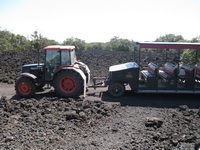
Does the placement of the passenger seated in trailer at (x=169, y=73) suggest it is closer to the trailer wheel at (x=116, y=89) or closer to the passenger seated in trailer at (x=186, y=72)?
the passenger seated in trailer at (x=186, y=72)

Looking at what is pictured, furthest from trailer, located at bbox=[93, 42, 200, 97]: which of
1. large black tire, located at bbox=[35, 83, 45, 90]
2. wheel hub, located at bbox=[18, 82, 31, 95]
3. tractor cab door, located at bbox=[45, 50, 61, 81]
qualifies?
wheel hub, located at bbox=[18, 82, 31, 95]

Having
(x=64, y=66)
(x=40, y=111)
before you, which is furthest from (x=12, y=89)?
(x=40, y=111)

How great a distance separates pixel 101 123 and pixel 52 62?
3.75 meters

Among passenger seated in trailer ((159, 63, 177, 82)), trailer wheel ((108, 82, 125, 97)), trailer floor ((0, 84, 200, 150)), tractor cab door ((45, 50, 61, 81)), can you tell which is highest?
tractor cab door ((45, 50, 61, 81))

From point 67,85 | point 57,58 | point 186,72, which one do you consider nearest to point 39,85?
point 67,85

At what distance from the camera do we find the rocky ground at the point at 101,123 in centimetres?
532

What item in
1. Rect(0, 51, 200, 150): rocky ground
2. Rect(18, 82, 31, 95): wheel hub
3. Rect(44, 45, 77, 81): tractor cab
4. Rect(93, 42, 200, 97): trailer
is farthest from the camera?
Rect(18, 82, 31, 95): wheel hub

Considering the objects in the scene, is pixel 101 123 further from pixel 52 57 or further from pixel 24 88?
pixel 24 88

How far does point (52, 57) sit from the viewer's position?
910 cm

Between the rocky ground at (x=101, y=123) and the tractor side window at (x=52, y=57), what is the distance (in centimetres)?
148

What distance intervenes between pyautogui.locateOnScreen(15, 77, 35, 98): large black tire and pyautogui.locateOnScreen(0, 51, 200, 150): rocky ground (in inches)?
17.9

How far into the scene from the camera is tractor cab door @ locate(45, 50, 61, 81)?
9.03 meters

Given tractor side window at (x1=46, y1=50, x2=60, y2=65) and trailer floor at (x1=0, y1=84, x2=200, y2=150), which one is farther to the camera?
tractor side window at (x1=46, y1=50, x2=60, y2=65)

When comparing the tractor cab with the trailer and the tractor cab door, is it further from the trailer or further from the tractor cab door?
the trailer
